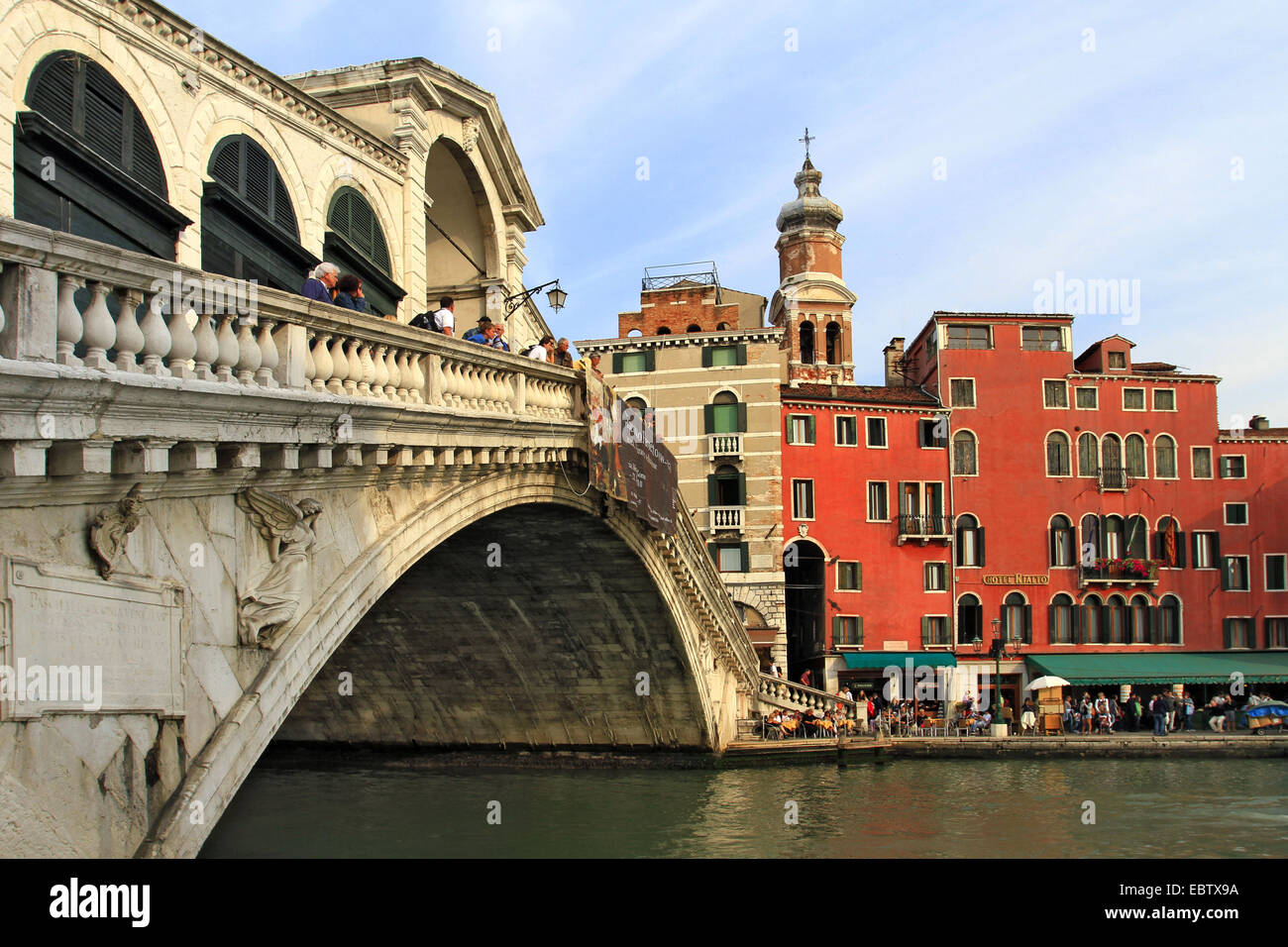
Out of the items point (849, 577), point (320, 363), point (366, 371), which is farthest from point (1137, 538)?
point (320, 363)

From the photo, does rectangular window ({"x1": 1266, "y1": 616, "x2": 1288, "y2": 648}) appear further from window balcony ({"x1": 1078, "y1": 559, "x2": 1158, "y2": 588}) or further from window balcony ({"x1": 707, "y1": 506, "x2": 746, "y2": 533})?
window balcony ({"x1": 707, "y1": 506, "x2": 746, "y2": 533})

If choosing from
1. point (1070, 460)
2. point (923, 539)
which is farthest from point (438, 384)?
point (1070, 460)

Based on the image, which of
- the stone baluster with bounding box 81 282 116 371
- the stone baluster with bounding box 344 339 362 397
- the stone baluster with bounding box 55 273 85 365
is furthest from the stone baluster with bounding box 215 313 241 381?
the stone baluster with bounding box 344 339 362 397

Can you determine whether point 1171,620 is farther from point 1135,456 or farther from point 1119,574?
point 1135,456

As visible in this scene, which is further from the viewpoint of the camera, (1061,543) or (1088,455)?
(1088,455)

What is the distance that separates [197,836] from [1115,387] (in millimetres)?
30292

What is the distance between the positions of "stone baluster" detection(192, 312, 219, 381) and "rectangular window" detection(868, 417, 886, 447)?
1048 inches

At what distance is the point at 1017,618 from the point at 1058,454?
4525mm

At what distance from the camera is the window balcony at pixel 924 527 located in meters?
31.4

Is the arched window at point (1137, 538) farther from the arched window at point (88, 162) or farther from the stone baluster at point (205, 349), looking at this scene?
the stone baluster at point (205, 349)

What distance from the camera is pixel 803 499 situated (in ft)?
103

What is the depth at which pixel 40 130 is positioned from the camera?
26.0ft

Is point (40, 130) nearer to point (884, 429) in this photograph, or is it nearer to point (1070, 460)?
point (884, 429)

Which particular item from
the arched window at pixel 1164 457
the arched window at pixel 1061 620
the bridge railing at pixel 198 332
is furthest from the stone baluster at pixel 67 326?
the arched window at pixel 1164 457
